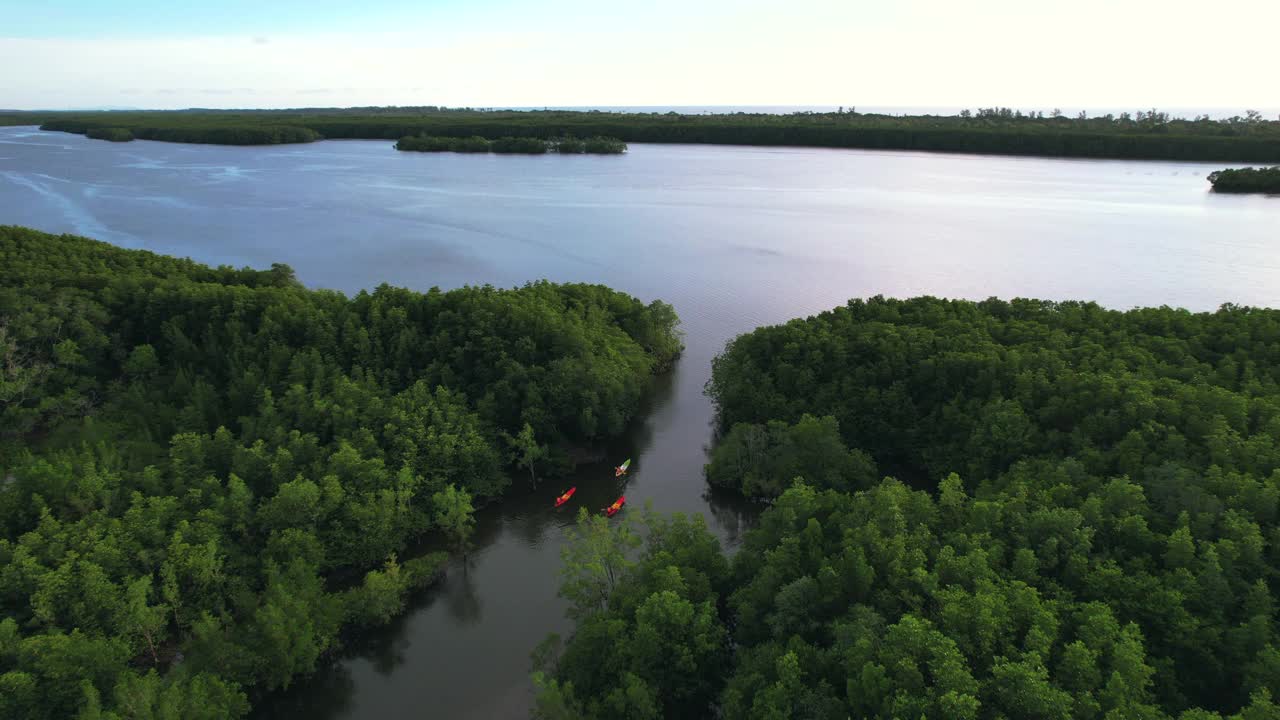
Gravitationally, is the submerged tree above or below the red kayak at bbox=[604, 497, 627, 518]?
above

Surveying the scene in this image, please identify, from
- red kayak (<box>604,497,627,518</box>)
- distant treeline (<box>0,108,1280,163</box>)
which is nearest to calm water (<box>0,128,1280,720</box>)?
red kayak (<box>604,497,627,518</box>)

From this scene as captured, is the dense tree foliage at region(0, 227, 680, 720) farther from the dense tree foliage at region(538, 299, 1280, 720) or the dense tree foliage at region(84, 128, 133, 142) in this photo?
the dense tree foliage at region(84, 128, 133, 142)

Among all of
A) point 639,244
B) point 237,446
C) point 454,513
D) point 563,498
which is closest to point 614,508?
point 563,498

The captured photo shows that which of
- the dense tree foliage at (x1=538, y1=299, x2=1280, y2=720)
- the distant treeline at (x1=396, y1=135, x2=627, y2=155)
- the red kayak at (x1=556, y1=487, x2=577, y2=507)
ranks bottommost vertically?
the red kayak at (x1=556, y1=487, x2=577, y2=507)

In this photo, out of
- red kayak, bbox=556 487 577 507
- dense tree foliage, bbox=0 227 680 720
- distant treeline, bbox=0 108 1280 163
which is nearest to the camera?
dense tree foliage, bbox=0 227 680 720

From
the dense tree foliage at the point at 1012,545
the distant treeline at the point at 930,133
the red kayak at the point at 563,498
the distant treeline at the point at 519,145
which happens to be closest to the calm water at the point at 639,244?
the red kayak at the point at 563,498

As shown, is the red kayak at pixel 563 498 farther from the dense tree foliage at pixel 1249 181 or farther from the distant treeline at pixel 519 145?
the distant treeline at pixel 519 145

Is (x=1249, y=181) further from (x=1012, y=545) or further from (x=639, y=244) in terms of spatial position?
(x=1012, y=545)
